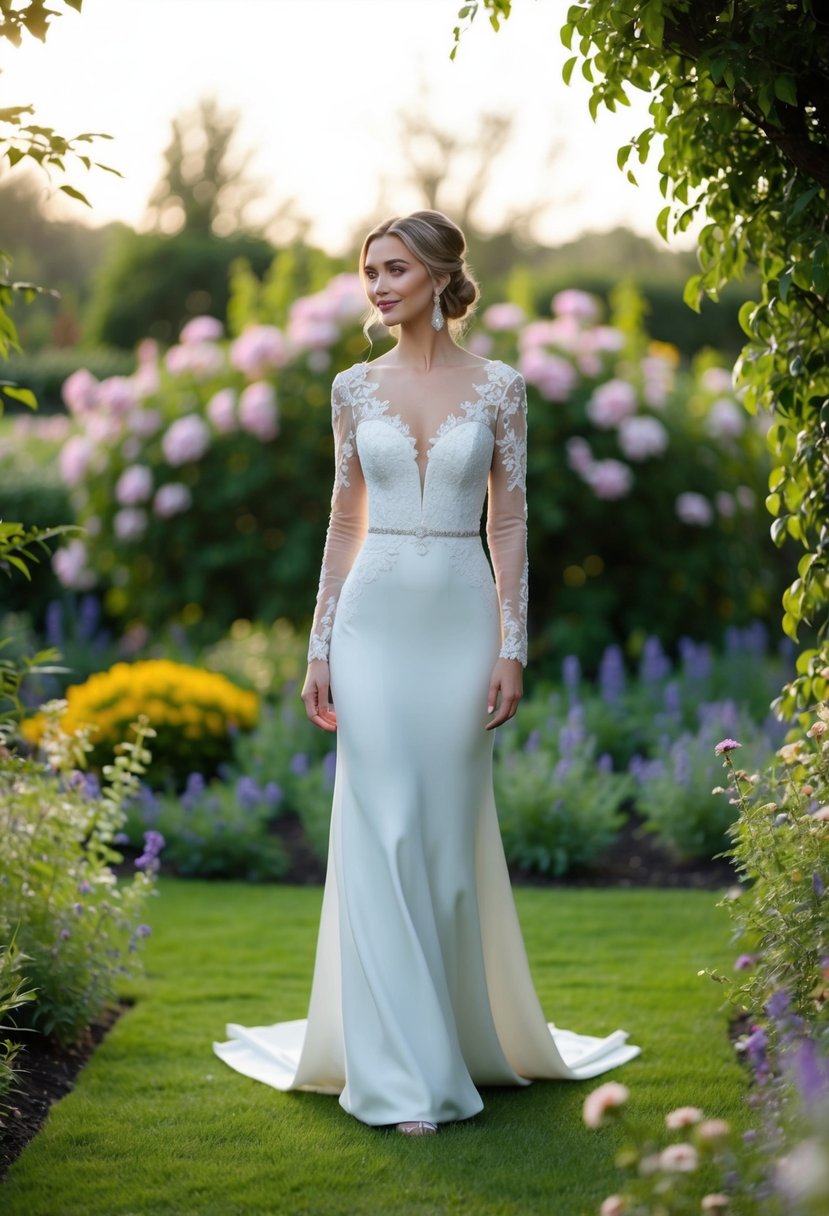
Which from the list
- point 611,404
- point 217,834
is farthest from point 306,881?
point 611,404

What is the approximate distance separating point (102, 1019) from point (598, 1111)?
130 inches

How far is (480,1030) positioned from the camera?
4086 mm

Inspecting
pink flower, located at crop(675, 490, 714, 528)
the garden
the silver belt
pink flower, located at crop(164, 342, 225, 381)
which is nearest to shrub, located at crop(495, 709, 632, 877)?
A: the garden

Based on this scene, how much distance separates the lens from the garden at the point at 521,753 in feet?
11.5

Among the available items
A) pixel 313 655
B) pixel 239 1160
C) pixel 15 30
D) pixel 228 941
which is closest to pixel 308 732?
pixel 228 941

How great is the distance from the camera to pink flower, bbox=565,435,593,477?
9203 mm

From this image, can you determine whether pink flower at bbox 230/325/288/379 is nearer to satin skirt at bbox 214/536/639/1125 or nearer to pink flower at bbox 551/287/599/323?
pink flower at bbox 551/287/599/323

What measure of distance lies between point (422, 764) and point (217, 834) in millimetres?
3325

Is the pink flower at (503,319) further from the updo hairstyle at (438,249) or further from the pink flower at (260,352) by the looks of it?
the updo hairstyle at (438,249)

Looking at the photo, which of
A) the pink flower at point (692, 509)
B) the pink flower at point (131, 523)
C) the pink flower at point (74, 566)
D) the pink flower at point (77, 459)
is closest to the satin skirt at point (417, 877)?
the pink flower at point (692, 509)

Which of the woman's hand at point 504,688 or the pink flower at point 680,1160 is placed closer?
the pink flower at point 680,1160

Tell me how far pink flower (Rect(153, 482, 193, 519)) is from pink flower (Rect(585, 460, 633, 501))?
8.67 feet

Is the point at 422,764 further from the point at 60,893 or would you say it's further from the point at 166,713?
the point at 166,713

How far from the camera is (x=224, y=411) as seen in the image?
31.2ft
